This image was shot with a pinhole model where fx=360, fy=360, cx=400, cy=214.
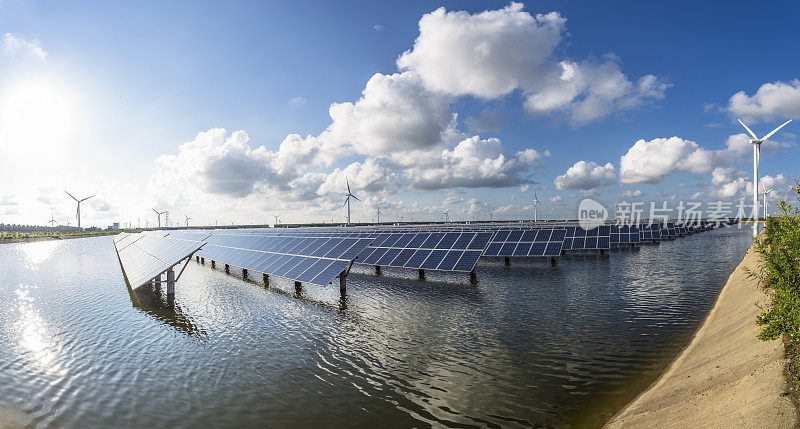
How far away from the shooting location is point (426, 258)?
35906 mm

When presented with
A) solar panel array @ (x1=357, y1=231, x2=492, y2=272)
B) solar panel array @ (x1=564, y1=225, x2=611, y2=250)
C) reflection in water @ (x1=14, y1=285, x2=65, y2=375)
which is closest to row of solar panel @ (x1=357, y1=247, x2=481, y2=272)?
solar panel array @ (x1=357, y1=231, x2=492, y2=272)

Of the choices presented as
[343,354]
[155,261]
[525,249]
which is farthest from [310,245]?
[525,249]

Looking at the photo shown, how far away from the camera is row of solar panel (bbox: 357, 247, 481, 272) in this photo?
33500 mm

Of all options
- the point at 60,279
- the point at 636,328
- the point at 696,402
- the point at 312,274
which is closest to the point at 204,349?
the point at 312,274

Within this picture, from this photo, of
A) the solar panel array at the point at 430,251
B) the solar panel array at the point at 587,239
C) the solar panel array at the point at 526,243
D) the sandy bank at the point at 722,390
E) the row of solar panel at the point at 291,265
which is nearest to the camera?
the sandy bank at the point at 722,390

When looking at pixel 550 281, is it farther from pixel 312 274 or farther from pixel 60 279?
pixel 60 279

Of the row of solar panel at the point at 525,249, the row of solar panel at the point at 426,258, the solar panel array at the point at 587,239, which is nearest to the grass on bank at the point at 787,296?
the row of solar panel at the point at 426,258

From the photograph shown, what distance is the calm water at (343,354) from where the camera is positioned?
36.4 feet

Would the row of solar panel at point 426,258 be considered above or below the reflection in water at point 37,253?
above

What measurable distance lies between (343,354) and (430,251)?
73.6ft

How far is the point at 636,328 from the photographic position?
18391 mm

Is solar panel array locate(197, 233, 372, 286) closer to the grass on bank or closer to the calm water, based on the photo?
the calm water

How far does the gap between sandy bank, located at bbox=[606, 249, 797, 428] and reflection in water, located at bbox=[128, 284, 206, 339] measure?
19.3 meters

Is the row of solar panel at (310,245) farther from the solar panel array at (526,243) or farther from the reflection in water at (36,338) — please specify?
the solar panel array at (526,243)
